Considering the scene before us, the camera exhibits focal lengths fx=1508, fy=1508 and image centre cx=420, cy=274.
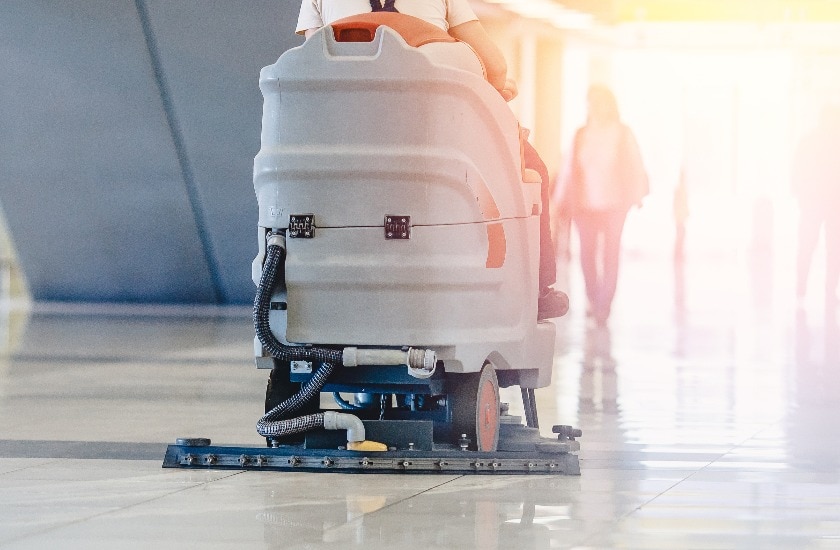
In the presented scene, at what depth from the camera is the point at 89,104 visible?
40.2 ft

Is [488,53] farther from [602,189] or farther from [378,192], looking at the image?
[602,189]

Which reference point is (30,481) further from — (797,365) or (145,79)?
(145,79)

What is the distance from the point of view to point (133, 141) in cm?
1241

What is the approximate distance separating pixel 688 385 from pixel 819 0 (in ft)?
64.8

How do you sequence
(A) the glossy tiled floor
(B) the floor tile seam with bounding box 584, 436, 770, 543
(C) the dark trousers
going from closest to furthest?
(A) the glossy tiled floor, (B) the floor tile seam with bounding box 584, 436, 770, 543, (C) the dark trousers

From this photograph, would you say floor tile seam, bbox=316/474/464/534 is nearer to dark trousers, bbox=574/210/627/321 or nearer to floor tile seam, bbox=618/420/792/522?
floor tile seam, bbox=618/420/792/522

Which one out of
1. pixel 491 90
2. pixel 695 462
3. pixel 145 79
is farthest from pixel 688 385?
pixel 145 79

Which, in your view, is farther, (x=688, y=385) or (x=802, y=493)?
(x=688, y=385)

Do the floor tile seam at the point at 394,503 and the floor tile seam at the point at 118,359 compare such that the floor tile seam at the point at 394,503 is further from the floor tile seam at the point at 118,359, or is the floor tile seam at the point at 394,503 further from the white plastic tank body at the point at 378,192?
the floor tile seam at the point at 118,359

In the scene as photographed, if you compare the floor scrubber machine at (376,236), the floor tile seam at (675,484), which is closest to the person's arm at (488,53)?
the floor scrubber machine at (376,236)

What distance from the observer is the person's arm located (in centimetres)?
419

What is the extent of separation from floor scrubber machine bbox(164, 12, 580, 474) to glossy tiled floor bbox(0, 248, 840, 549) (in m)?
0.16

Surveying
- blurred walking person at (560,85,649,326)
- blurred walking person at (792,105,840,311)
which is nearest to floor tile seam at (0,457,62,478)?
blurred walking person at (560,85,649,326)

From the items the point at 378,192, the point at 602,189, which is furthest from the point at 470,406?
the point at 602,189
